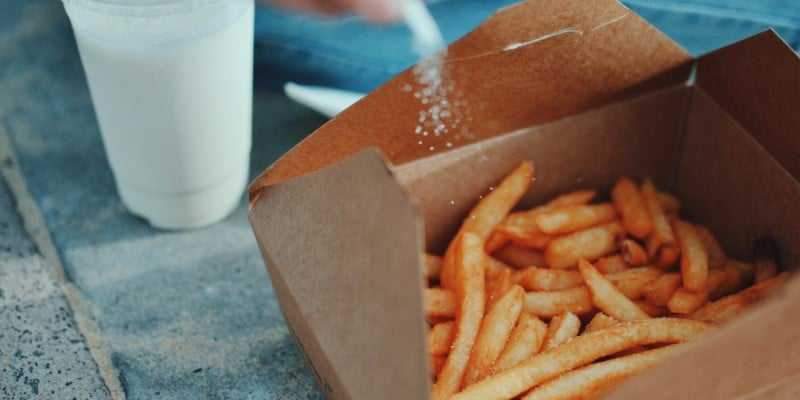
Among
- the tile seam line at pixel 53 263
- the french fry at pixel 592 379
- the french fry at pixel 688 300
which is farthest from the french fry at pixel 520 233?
the tile seam line at pixel 53 263

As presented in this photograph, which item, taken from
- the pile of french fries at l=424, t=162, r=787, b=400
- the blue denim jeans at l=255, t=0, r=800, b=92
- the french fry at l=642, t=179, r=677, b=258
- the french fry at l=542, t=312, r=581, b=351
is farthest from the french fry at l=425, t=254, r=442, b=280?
the blue denim jeans at l=255, t=0, r=800, b=92

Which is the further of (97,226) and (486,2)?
(486,2)

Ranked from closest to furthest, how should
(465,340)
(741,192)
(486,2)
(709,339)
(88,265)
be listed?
1. (709,339)
2. (465,340)
3. (741,192)
4. (88,265)
5. (486,2)

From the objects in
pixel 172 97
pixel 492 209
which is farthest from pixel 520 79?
pixel 172 97

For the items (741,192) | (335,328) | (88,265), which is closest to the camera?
(335,328)

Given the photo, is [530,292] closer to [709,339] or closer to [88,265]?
[709,339]

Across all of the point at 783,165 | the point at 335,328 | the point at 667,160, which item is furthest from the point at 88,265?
the point at 783,165

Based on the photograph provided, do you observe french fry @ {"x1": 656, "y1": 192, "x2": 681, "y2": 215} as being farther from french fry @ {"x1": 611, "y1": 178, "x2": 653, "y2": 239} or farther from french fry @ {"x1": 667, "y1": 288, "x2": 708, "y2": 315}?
french fry @ {"x1": 667, "y1": 288, "x2": 708, "y2": 315}
